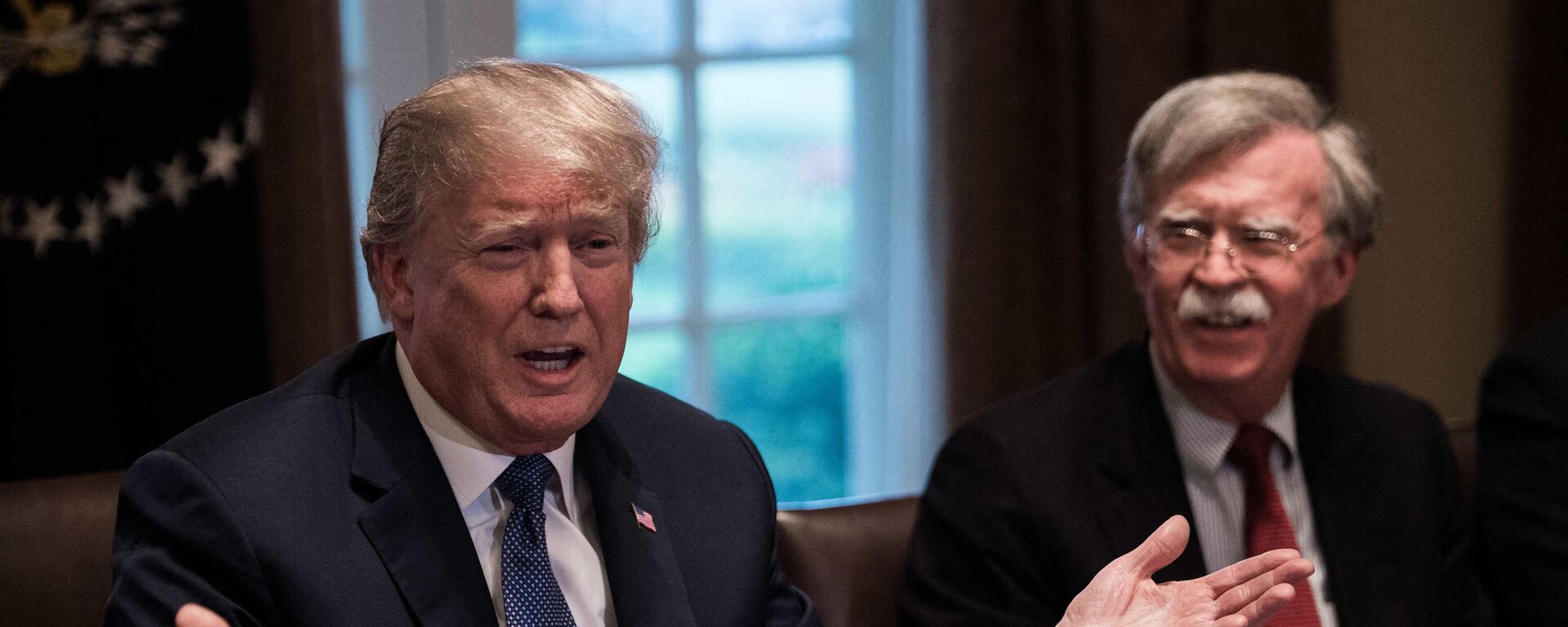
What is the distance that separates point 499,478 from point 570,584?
0.51 ft

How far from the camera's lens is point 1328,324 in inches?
124

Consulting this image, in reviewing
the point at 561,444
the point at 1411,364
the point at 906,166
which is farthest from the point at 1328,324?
the point at 561,444

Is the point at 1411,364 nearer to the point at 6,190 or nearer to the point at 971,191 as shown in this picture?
the point at 971,191

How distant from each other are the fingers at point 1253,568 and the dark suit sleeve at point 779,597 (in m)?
0.52

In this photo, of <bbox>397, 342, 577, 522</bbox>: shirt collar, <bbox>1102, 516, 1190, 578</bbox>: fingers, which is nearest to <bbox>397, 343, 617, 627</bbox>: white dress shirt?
<bbox>397, 342, 577, 522</bbox>: shirt collar

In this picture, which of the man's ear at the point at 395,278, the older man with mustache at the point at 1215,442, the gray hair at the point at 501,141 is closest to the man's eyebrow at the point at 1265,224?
the older man with mustache at the point at 1215,442

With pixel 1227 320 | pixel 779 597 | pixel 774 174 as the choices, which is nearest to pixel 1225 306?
pixel 1227 320

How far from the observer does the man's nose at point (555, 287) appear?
154 cm

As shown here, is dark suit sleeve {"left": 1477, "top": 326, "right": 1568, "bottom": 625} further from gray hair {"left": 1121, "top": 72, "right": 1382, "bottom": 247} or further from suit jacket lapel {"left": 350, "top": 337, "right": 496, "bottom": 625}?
suit jacket lapel {"left": 350, "top": 337, "right": 496, "bottom": 625}

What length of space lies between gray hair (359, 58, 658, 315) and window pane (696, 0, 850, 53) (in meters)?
1.44

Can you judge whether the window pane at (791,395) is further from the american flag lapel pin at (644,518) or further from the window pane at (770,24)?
the american flag lapel pin at (644,518)

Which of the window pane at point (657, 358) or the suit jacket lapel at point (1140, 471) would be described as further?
the window pane at point (657, 358)

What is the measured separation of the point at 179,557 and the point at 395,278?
37cm

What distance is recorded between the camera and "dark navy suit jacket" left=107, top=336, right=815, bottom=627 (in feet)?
4.75
